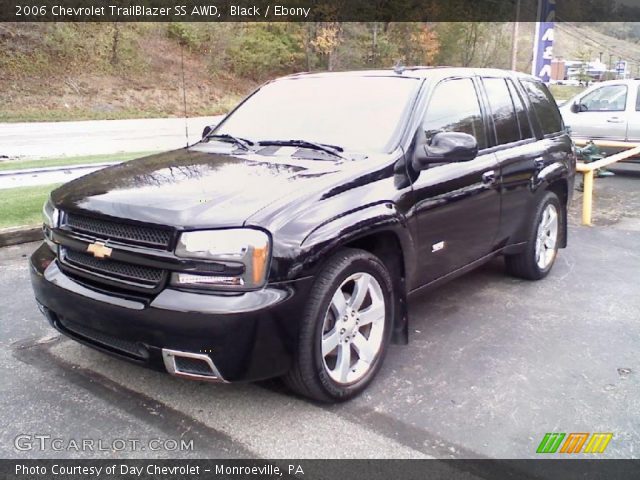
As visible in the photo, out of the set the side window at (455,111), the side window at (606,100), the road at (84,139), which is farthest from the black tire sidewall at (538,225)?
the road at (84,139)

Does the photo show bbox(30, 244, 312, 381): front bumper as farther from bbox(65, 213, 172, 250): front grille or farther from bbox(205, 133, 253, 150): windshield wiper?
bbox(205, 133, 253, 150): windshield wiper

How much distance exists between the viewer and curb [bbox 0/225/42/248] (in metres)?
6.13

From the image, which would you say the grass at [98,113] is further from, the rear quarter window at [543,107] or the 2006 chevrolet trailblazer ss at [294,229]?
the 2006 chevrolet trailblazer ss at [294,229]

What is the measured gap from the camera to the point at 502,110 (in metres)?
4.75

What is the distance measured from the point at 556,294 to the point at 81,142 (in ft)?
51.2

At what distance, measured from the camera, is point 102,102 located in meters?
32.2

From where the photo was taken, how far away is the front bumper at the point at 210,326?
2.72 m

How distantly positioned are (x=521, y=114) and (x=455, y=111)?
1076 millimetres

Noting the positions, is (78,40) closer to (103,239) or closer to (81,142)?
(81,142)

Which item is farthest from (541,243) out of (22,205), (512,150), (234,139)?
(22,205)

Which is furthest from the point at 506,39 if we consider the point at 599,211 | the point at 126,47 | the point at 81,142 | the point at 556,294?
the point at 556,294

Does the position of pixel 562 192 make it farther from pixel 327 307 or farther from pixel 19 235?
pixel 19 235

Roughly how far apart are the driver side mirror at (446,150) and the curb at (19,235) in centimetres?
445

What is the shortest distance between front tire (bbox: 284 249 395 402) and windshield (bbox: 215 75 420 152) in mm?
875
